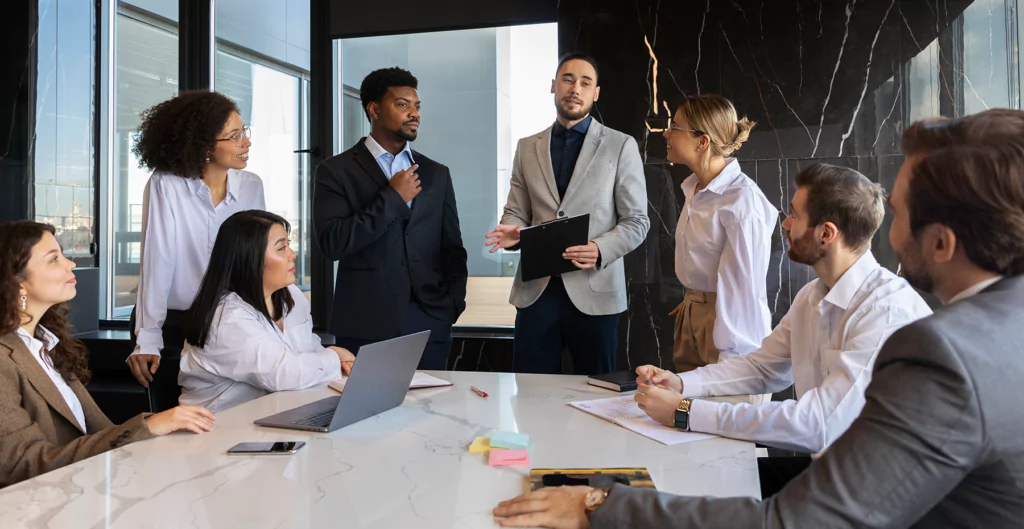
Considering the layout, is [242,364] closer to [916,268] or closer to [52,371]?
[52,371]

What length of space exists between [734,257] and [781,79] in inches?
72.0

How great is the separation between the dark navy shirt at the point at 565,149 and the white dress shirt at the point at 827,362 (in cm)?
143

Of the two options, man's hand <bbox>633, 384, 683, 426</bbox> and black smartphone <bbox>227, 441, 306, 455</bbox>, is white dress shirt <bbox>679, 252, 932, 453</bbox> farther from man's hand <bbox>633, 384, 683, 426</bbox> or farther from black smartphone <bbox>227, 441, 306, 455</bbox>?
black smartphone <bbox>227, 441, 306, 455</bbox>

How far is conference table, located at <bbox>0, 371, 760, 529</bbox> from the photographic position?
1128 millimetres

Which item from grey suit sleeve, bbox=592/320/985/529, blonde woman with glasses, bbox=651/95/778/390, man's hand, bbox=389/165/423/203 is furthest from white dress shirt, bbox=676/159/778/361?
grey suit sleeve, bbox=592/320/985/529

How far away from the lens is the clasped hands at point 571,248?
2.83m

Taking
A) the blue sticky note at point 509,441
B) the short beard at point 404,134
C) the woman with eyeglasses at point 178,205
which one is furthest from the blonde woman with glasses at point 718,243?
the woman with eyeglasses at point 178,205

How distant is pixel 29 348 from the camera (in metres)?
1.82

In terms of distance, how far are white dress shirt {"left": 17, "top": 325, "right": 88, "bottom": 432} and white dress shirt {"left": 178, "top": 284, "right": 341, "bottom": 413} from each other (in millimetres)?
320

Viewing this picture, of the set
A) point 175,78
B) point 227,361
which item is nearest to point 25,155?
point 175,78

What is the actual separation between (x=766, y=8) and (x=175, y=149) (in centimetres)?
295

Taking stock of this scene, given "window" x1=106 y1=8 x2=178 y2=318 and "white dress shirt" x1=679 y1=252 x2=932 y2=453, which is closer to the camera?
"white dress shirt" x1=679 y1=252 x2=932 y2=453

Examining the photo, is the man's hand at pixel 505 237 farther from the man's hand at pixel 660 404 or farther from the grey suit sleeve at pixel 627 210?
the man's hand at pixel 660 404

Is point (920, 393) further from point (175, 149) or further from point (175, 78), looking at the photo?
point (175, 78)
